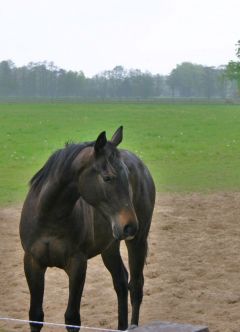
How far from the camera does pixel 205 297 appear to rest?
738cm

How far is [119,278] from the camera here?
6395 millimetres

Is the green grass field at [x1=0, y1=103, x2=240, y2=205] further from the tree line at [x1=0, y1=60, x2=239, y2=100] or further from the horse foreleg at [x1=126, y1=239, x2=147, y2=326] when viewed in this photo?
the tree line at [x1=0, y1=60, x2=239, y2=100]

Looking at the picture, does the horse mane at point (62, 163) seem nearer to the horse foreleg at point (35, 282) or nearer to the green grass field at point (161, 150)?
the horse foreleg at point (35, 282)

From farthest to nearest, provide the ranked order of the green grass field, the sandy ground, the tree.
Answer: the tree, the green grass field, the sandy ground

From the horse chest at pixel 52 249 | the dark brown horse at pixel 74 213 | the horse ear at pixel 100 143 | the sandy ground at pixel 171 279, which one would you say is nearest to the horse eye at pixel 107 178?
the dark brown horse at pixel 74 213

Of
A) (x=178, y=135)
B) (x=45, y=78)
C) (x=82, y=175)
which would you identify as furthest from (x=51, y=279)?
(x=45, y=78)

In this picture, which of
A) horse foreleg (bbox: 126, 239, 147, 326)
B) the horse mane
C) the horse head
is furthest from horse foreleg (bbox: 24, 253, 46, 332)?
horse foreleg (bbox: 126, 239, 147, 326)

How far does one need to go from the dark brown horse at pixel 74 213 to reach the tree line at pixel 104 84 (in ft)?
323

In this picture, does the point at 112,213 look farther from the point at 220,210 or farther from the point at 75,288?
the point at 220,210

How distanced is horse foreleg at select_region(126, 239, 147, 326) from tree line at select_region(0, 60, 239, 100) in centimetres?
9728

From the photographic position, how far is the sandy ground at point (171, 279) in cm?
685

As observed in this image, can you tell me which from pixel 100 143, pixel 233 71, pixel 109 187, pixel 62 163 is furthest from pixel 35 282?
pixel 233 71

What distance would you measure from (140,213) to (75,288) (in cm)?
155

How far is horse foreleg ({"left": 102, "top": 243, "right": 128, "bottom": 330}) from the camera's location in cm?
632
